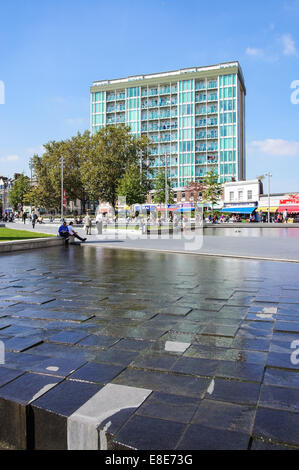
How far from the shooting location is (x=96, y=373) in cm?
307

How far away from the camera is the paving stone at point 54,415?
2.39 meters

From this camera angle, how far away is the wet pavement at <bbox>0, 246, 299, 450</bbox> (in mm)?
2283

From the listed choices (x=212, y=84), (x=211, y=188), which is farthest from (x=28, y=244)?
(x=212, y=84)

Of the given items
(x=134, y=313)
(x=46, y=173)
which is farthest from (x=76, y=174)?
(x=134, y=313)

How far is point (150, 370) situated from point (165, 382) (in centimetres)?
26

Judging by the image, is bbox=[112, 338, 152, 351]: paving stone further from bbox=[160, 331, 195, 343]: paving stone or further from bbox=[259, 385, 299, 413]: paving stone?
bbox=[259, 385, 299, 413]: paving stone

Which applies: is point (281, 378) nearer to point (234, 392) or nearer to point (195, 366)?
point (234, 392)

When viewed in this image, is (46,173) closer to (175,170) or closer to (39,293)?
(175,170)

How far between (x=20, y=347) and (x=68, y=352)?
0.52m

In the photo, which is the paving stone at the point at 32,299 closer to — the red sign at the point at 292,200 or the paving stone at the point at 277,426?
the paving stone at the point at 277,426

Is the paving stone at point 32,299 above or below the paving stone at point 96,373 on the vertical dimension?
below

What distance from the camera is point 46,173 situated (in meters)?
57.9

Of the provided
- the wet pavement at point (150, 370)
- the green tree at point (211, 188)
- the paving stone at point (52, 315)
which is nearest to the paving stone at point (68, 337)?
the wet pavement at point (150, 370)

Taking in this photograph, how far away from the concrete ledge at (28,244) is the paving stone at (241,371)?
12.3 metres
